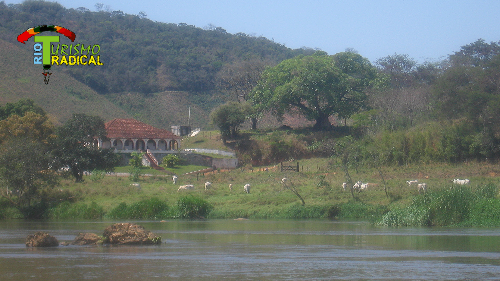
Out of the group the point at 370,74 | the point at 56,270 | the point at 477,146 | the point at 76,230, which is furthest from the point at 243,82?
the point at 56,270

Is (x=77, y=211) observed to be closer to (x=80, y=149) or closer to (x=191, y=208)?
(x=191, y=208)

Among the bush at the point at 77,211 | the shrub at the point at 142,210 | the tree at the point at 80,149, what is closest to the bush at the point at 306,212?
the shrub at the point at 142,210

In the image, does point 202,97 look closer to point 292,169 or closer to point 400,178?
point 292,169

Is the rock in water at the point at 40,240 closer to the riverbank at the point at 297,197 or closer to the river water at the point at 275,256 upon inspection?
the river water at the point at 275,256

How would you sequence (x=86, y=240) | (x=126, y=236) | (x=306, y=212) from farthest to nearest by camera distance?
1. (x=306, y=212)
2. (x=126, y=236)
3. (x=86, y=240)

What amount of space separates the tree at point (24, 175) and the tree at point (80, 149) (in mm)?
8846

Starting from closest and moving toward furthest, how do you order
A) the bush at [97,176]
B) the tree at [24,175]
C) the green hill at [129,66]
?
the tree at [24,175] < the bush at [97,176] < the green hill at [129,66]

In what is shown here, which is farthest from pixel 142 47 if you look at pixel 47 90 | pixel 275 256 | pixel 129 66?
pixel 275 256

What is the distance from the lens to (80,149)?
48.2 metres

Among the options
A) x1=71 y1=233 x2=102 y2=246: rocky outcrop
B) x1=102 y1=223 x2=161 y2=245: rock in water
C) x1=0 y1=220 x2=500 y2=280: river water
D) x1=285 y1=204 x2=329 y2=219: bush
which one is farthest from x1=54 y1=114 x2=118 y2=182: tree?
x1=102 y1=223 x2=161 y2=245: rock in water

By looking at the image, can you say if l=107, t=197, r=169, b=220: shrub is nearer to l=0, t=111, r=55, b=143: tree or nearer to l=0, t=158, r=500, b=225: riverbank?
l=0, t=158, r=500, b=225: riverbank

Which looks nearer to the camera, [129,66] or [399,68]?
[399,68]

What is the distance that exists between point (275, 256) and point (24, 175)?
78.0 ft

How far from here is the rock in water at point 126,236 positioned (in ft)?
64.4
